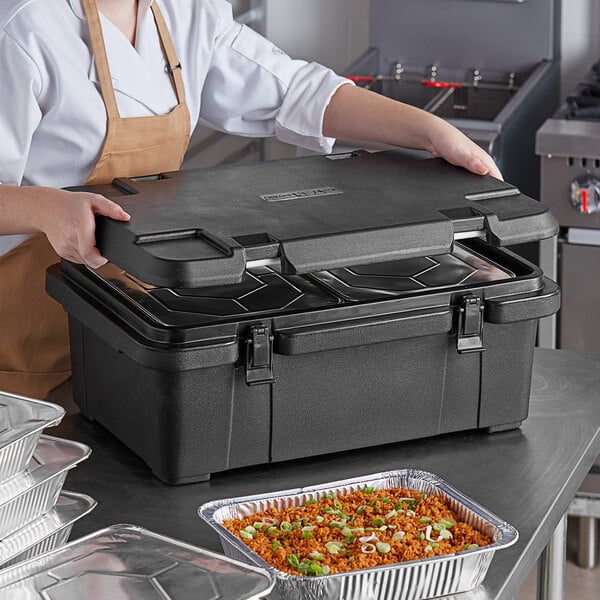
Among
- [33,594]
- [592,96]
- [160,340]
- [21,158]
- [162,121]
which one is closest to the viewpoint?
[33,594]

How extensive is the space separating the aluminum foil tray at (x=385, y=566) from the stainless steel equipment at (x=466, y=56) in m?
2.03

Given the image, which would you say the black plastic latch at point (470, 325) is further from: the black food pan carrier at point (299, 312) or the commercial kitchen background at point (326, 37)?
the commercial kitchen background at point (326, 37)

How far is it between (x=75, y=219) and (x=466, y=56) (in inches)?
89.7

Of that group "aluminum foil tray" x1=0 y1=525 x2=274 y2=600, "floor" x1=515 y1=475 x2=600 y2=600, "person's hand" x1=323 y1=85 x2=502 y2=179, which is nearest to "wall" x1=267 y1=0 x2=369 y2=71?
"floor" x1=515 y1=475 x2=600 y2=600

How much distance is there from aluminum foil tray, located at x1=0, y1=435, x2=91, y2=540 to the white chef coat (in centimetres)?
53

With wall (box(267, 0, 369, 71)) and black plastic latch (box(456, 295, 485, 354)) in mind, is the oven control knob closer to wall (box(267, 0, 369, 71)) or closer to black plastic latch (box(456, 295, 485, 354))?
wall (box(267, 0, 369, 71))

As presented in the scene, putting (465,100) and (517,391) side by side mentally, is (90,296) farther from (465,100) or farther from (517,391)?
(465,100)

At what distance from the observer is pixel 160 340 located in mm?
1508

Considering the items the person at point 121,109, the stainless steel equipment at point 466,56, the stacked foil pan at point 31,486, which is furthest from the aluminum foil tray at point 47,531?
the stainless steel equipment at point 466,56

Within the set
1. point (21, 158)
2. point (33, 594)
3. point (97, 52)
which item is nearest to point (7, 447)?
point (33, 594)

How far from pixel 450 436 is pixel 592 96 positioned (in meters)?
1.74

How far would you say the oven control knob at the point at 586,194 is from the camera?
9.69 feet

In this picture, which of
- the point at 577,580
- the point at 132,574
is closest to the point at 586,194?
the point at 577,580

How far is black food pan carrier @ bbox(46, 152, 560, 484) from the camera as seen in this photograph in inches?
59.2
